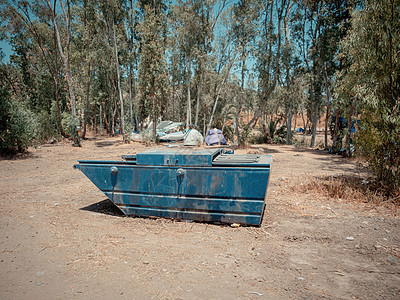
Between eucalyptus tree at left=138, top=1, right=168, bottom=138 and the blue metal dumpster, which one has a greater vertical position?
eucalyptus tree at left=138, top=1, right=168, bottom=138

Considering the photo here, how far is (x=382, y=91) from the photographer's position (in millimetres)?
5031

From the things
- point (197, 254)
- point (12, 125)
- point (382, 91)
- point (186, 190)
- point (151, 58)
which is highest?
point (151, 58)

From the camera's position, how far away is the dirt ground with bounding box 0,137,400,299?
2.34 meters

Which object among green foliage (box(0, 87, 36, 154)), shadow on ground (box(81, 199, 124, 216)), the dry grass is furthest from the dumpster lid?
green foliage (box(0, 87, 36, 154))

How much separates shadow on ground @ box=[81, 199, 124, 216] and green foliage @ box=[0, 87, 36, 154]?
27.6 feet

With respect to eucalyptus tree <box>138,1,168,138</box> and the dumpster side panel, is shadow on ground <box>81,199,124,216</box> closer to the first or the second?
the dumpster side panel

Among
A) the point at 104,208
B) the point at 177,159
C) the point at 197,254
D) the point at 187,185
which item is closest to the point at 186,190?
the point at 187,185

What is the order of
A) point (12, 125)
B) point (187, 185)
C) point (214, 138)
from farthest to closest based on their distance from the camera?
point (214, 138) → point (12, 125) → point (187, 185)

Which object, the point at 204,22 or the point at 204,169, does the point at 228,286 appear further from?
the point at 204,22

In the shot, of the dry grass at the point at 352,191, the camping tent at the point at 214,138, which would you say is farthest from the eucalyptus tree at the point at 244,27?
the dry grass at the point at 352,191

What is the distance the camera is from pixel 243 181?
350 centimetres

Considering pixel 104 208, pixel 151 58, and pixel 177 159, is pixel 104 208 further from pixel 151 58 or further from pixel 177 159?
pixel 151 58

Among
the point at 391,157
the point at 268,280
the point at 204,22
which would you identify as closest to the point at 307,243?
the point at 268,280

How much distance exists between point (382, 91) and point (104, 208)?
593 centimetres
